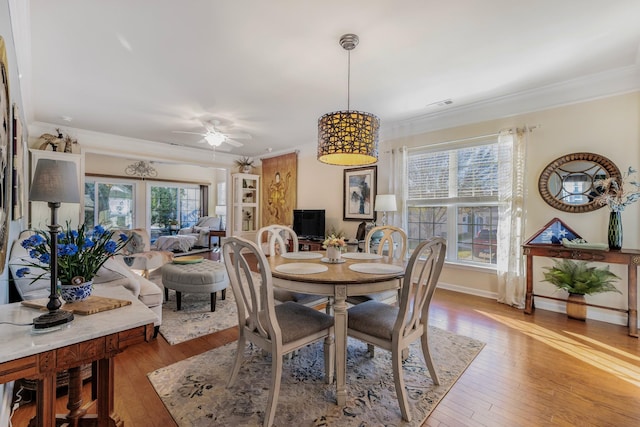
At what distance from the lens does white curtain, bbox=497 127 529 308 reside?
138 inches

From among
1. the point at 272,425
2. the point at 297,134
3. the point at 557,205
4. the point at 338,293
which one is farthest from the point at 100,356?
the point at 297,134

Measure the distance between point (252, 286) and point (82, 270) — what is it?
812 mm

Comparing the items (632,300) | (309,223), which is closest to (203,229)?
(309,223)

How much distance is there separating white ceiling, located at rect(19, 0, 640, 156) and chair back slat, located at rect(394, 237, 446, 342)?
1.66 meters

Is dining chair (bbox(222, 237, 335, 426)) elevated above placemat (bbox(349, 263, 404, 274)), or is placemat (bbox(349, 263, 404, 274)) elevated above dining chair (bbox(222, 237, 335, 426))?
placemat (bbox(349, 263, 404, 274))

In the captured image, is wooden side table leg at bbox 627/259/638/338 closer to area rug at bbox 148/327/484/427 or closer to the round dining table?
area rug at bbox 148/327/484/427

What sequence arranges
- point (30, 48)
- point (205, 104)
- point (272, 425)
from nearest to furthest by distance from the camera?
point (272, 425)
point (30, 48)
point (205, 104)

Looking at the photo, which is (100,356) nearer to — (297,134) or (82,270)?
(82,270)

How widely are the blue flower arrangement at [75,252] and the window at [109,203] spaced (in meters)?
7.59

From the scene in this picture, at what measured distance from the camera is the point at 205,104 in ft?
12.4

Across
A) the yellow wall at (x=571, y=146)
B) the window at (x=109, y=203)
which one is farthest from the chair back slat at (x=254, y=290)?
the window at (x=109, y=203)

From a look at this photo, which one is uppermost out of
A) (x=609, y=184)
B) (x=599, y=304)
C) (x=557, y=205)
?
(x=609, y=184)

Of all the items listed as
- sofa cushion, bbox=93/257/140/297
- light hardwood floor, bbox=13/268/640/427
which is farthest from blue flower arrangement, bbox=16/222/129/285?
sofa cushion, bbox=93/257/140/297

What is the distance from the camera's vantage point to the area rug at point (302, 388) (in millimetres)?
1639
